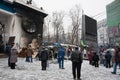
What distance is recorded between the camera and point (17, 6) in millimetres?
31234

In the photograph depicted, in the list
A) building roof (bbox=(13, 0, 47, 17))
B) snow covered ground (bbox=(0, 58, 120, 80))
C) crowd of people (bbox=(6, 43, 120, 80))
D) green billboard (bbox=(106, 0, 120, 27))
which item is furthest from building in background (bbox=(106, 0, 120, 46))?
snow covered ground (bbox=(0, 58, 120, 80))

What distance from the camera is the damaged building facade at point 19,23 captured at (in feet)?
97.3

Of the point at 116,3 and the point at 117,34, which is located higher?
the point at 116,3

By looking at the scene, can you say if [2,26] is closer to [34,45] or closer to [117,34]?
[34,45]

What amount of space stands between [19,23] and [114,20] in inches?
1107

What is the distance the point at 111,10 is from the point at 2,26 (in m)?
31.8

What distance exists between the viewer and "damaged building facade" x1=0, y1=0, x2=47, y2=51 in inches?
1168

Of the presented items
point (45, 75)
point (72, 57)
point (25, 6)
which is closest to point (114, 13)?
point (25, 6)

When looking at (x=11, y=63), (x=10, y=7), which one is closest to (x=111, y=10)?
(x=10, y=7)

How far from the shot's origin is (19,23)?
104 feet

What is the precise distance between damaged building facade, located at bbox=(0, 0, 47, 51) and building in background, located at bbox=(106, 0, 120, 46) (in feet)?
73.4

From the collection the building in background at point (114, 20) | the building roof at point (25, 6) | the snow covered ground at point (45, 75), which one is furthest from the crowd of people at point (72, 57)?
the building in background at point (114, 20)

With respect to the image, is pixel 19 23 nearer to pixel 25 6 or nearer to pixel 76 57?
pixel 25 6

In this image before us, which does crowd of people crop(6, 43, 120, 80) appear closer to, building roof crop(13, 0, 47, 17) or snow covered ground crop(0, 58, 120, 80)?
snow covered ground crop(0, 58, 120, 80)
